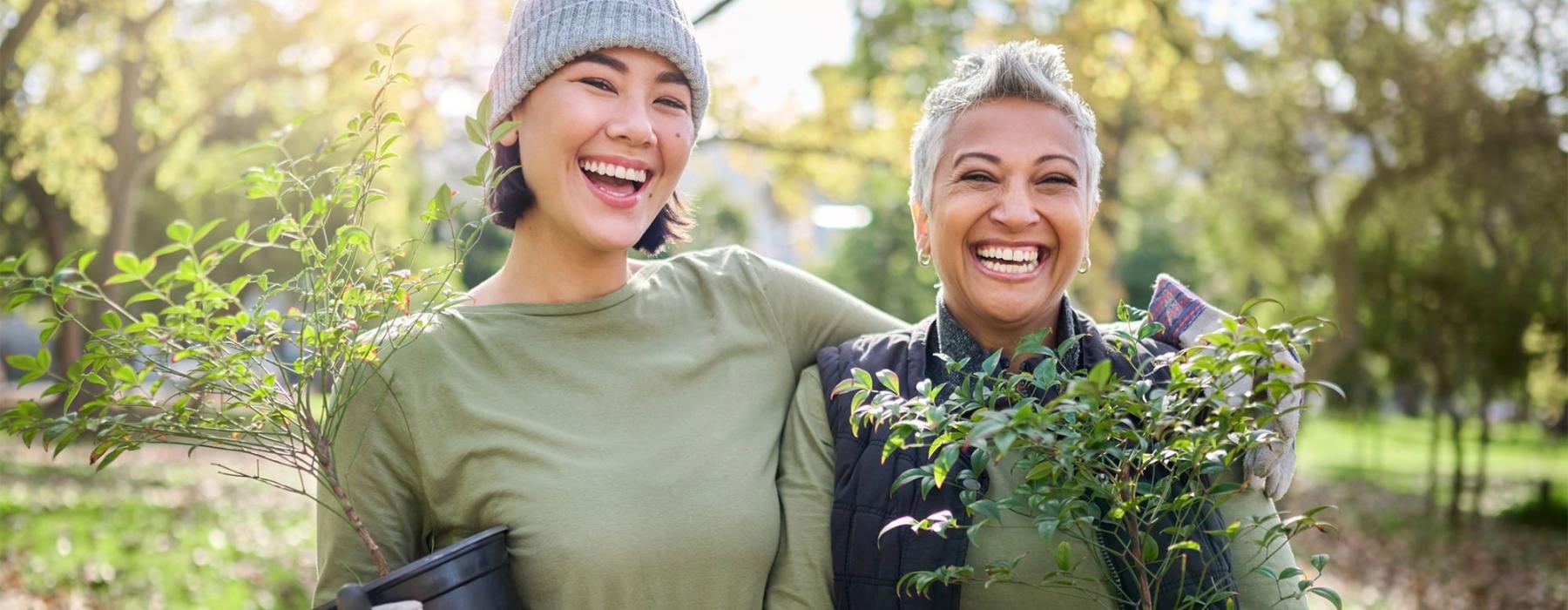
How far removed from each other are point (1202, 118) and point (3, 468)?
1297 cm

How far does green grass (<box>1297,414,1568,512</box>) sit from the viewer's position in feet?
69.2

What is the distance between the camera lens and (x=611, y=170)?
240 cm

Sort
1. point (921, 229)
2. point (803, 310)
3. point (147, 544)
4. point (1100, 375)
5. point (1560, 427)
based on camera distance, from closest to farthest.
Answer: point (1100, 375), point (921, 229), point (803, 310), point (147, 544), point (1560, 427)

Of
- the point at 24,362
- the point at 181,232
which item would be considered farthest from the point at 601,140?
the point at 24,362

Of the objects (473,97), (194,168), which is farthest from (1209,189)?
(194,168)

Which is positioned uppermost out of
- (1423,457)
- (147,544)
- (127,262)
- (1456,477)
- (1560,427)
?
(127,262)

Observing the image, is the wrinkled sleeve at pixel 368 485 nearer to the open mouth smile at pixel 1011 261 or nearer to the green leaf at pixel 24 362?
the green leaf at pixel 24 362

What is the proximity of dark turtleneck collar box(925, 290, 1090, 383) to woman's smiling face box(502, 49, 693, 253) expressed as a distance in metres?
0.62

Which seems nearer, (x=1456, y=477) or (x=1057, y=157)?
(x=1057, y=157)

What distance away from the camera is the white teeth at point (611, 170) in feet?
7.87

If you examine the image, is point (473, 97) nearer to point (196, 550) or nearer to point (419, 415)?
point (196, 550)

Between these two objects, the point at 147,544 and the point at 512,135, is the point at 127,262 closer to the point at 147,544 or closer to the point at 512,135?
the point at 512,135

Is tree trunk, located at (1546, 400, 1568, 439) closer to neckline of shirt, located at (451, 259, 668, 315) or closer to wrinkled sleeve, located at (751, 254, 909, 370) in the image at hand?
wrinkled sleeve, located at (751, 254, 909, 370)

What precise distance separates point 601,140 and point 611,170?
0.06 meters
